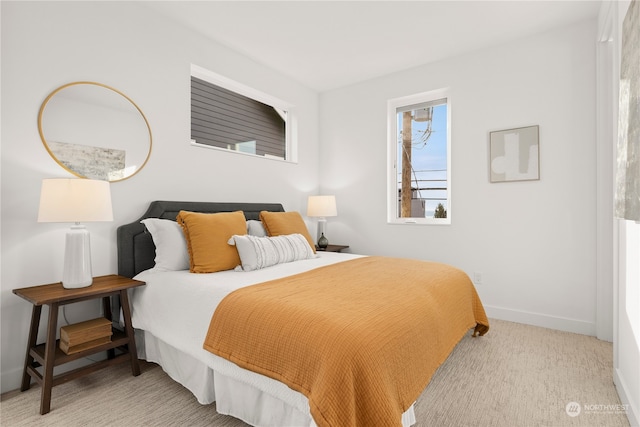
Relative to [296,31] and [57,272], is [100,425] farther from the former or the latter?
[296,31]

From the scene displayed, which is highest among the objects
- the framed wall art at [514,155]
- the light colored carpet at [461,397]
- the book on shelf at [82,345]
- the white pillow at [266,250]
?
the framed wall art at [514,155]

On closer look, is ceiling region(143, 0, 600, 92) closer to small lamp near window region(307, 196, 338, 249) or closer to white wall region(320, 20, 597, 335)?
white wall region(320, 20, 597, 335)

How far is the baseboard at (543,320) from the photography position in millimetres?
2914

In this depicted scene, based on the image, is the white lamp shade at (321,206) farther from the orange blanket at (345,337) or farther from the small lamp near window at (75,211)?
the small lamp near window at (75,211)

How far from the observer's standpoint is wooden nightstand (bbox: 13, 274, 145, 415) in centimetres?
183

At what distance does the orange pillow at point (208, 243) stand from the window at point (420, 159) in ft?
7.21

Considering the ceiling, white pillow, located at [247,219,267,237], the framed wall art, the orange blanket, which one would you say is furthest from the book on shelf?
the framed wall art

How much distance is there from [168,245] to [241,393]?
4.17 feet

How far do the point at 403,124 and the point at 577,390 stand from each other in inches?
121

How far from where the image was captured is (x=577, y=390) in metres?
2.01

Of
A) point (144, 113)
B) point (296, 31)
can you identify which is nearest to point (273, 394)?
Result: point (144, 113)

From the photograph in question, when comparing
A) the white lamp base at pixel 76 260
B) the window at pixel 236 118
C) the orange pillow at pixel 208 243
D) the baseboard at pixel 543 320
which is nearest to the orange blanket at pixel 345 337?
the orange pillow at pixel 208 243

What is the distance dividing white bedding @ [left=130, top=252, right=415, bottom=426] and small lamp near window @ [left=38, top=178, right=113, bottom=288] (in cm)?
41

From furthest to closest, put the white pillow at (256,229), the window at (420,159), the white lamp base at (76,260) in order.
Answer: the window at (420,159) < the white pillow at (256,229) < the white lamp base at (76,260)
